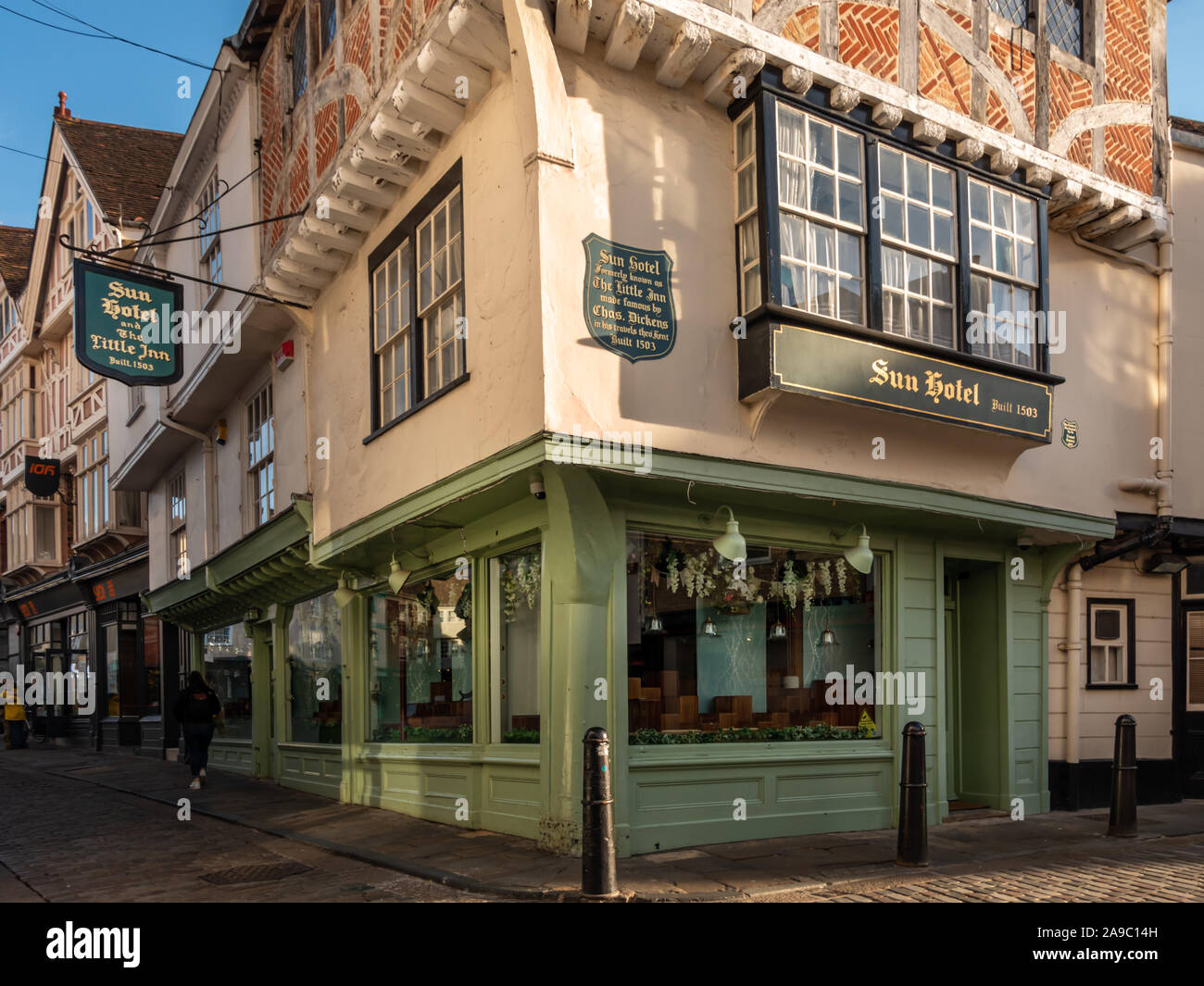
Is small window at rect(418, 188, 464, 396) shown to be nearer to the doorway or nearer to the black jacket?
the doorway

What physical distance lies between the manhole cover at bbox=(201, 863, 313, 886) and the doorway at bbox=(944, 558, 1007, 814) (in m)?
6.45

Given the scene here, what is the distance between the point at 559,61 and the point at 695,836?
6.19 meters

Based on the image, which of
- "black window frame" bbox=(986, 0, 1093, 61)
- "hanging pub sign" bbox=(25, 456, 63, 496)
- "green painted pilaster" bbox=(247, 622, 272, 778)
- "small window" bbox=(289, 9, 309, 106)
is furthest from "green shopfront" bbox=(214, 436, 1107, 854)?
"hanging pub sign" bbox=(25, 456, 63, 496)

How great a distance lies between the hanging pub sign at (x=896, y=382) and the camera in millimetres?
8391

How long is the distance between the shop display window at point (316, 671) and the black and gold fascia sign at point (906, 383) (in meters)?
7.16

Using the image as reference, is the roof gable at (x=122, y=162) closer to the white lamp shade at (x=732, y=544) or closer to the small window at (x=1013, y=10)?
the small window at (x=1013, y=10)

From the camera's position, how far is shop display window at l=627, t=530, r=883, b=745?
882 centimetres

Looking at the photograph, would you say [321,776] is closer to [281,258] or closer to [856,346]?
[281,258]

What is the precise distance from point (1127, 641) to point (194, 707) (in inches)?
463

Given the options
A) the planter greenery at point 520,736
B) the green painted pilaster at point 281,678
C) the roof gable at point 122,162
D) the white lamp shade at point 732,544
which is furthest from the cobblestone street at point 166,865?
the roof gable at point 122,162

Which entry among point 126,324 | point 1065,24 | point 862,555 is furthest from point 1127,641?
point 126,324

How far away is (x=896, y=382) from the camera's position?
9.08 m

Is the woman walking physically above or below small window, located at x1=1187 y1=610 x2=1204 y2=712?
below
